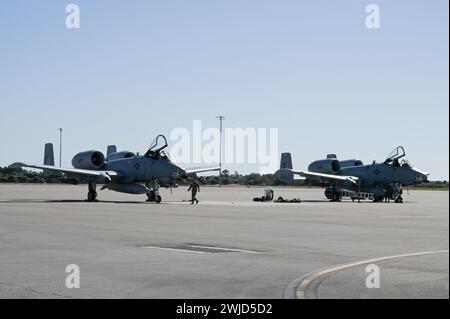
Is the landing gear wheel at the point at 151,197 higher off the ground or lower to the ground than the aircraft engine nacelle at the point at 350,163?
lower

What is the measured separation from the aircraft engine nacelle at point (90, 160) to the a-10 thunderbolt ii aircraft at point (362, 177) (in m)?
16.4

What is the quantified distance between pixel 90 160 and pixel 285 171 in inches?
737

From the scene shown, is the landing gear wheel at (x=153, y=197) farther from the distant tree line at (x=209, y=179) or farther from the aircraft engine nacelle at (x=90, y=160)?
the distant tree line at (x=209, y=179)

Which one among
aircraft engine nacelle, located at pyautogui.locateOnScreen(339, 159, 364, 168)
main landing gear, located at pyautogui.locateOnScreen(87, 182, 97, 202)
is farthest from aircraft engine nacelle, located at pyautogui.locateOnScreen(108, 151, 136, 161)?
aircraft engine nacelle, located at pyautogui.locateOnScreen(339, 159, 364, 168)

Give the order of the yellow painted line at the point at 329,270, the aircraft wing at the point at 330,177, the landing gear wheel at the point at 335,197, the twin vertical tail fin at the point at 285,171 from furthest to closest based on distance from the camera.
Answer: the twin vertical tail fin at the point at 285,171 → the landing gear wheel at the point at 335,197 → the aircraft wing at the point at 330,177 → the yellow painted line at the point at 329,270

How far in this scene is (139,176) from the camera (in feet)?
160

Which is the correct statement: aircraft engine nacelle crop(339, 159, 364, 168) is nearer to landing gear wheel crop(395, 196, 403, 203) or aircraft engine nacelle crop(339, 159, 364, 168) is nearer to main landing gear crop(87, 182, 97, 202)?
landing gear wheel crop(395, 196, 403, 203)

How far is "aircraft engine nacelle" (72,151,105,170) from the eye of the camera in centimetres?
5084

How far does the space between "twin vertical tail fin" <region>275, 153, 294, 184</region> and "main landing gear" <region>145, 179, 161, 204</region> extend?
15688 millimetres

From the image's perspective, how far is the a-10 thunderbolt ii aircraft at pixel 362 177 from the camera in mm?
57344

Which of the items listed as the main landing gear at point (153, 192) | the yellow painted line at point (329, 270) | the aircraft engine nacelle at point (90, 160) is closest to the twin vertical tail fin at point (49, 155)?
the aircraft engine nacelle at point (90, 160)
